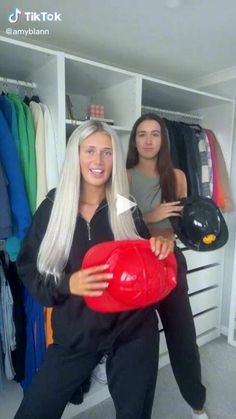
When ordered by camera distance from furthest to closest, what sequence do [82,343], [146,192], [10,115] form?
[146,192] → [10,115] → [82,343]

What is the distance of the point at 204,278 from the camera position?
81.7 inches

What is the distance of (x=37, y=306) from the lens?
A: 4.64 feet

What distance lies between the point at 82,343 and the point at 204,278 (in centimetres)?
139

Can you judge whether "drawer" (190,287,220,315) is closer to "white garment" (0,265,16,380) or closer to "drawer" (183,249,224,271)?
"drawer" (183,249,224,271)

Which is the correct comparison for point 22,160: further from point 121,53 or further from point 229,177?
point 229,177

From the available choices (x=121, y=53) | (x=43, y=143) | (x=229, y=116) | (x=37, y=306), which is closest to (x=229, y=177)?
(x=229, y=116)

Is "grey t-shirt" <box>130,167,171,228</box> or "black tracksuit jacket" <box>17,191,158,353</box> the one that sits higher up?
"grey t-shirt" <box>130,167,171,228</box>

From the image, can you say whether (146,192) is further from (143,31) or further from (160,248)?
(143,31)

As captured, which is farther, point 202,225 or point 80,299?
point 202,225

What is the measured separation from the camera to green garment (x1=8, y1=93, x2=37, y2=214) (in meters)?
1.25

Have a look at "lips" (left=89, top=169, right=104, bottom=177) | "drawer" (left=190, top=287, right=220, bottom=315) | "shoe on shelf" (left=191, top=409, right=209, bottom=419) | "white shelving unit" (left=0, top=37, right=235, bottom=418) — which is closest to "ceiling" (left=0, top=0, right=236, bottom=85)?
"white shelving unit" (left=0, top=37, right=235, bottom=418)

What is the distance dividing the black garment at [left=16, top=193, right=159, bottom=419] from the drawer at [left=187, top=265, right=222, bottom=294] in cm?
110

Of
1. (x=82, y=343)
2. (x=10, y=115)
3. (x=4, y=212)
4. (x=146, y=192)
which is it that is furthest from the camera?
(x=146, y=192)

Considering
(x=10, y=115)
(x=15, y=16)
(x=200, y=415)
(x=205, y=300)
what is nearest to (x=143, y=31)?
(x=15, y=16)
